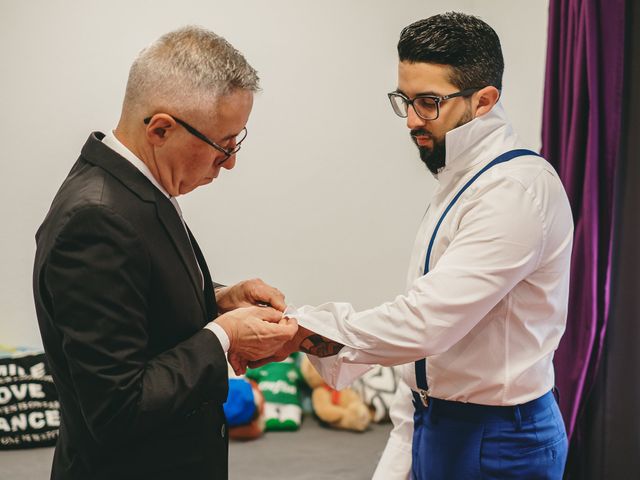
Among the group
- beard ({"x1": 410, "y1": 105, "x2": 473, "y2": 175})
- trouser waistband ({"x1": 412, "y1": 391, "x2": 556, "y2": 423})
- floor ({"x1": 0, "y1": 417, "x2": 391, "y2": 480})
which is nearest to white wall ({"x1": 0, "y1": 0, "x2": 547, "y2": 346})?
floor ({"x1": 0, "y1": 417, "x2": 391, "y2": 480})

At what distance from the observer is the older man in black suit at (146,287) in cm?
121

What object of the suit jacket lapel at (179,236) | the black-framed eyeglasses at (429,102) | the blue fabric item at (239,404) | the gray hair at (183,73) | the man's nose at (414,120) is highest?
the gray hair at (183,73)

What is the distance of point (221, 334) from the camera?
54.9 inches

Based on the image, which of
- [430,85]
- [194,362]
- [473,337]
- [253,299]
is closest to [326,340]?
[253,299]

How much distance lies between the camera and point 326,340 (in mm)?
1756


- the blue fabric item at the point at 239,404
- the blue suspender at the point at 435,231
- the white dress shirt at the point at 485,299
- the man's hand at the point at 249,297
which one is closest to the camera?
the white dress shirt at the point at 485,299

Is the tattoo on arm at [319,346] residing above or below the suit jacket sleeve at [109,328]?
below

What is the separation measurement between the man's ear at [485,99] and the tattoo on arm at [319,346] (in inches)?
24.8

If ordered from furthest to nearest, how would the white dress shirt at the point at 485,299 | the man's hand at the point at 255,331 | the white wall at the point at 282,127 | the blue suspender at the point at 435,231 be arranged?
the white wall at the point at 282,127, the blue suspender at the point at 435,231, the white dress shirt at the point at 485,299, the man's hand at the point at 255,331

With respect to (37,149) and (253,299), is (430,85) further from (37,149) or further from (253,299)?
(37,149)

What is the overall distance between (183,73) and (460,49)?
2.23 ft

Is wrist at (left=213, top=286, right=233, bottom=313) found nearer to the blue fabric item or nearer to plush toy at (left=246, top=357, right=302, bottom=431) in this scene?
the blue fabric item

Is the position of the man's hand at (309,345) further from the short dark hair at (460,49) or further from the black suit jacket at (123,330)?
the short dark hair at (460,49)

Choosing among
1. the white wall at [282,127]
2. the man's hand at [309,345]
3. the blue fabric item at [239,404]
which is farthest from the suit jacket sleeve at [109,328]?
Answer: the white wall at [282,127]
